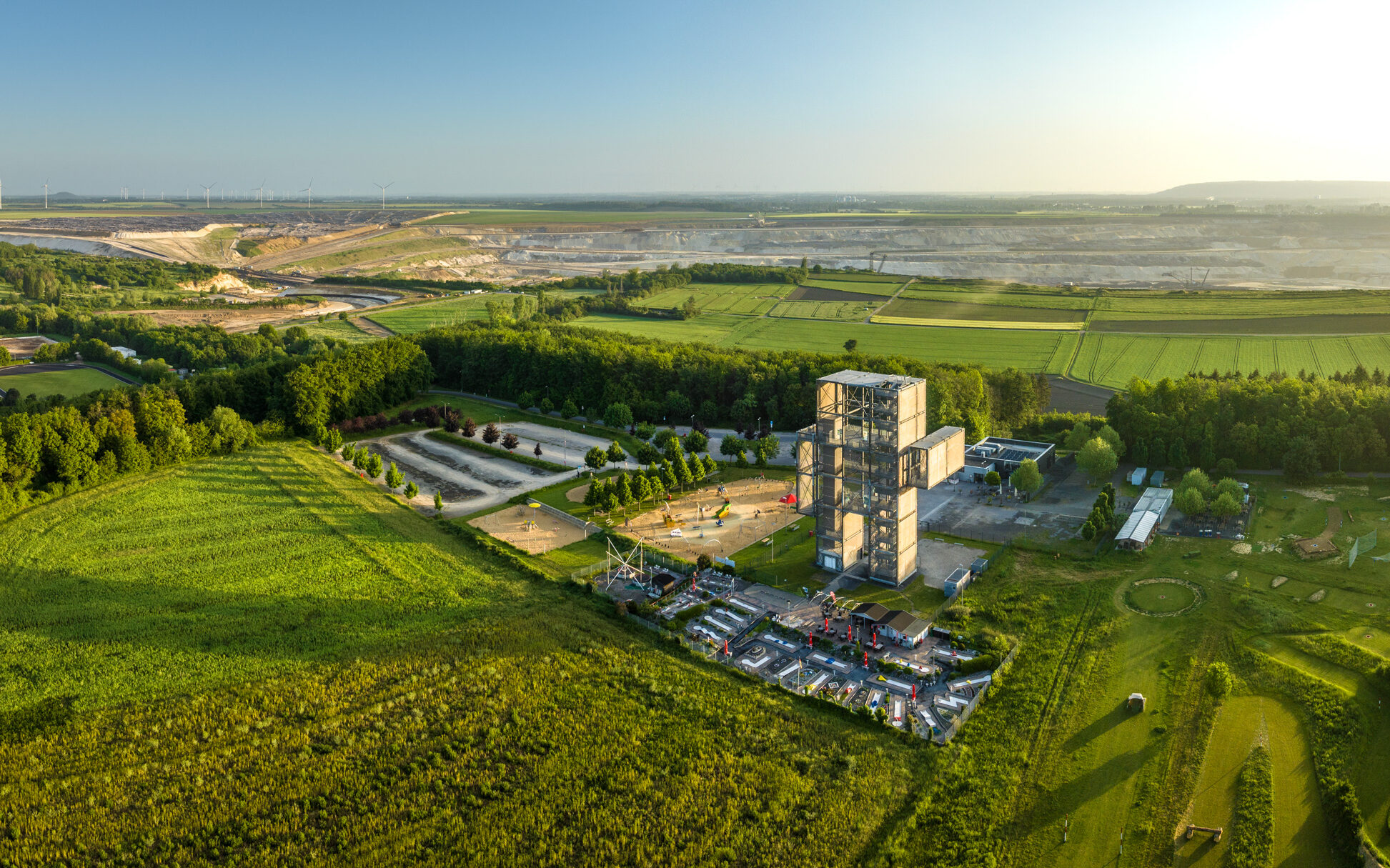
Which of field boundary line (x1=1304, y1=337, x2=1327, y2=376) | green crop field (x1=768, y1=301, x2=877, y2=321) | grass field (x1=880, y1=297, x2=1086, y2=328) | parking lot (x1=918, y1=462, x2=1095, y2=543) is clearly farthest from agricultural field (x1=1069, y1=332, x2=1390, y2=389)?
green crop field (x1=768, y1=301, x2=877, y2=321)

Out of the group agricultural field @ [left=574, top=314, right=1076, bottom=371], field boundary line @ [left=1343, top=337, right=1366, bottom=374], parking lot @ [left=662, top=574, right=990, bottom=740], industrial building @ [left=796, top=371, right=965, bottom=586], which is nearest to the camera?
parking lot @ [left=662, top=574, right=990, bottom=740]

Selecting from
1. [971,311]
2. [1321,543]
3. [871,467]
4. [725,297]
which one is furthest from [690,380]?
[725,297]

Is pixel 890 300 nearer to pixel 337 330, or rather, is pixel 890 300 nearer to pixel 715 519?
pixel 337 330

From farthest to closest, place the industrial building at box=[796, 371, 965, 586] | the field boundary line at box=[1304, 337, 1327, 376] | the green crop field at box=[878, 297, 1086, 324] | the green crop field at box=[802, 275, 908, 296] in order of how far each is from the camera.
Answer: the green crop field at box=[802, 275, 908, 296]
the green crop field at box=[878, 297, 1086, 324]
the field boundary line at box=[1304, 337, 1327, 376]
the industrial building at box=[796, 371, 965, 586]

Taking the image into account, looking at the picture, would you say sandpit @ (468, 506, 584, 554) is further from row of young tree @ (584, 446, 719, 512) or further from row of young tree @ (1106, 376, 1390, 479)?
row of young tree @ (1106, 376, 1390, 479)

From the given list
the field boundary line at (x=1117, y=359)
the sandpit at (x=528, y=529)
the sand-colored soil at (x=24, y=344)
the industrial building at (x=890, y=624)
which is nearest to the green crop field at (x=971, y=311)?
the field boundary line at (x=1117, y=359)

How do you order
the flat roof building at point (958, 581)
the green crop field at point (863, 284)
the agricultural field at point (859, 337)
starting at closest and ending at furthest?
the flat roof building at point (958, 581) < the agricultural field at point (859, 337) < the green crop field at point (863, 284)

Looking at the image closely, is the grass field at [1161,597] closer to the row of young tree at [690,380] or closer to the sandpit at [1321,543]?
the sandpit at [1321,543]
